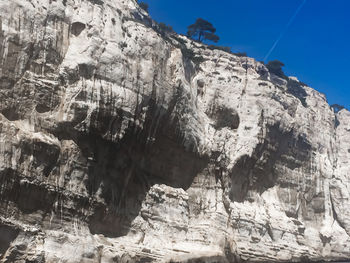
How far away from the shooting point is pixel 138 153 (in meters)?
21.9

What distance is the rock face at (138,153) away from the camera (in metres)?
17.6

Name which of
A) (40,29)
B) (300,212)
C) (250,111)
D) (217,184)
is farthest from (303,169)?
(40,29)

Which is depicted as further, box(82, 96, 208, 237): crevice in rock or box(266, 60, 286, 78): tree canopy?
box(266, 60, 286, 78): tree canopy

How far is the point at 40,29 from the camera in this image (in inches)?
763

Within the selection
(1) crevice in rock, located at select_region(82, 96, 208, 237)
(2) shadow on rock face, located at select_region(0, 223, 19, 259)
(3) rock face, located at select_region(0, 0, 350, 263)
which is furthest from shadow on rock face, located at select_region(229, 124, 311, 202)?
(2) shadow on rock face, located at select_region(0, 223, 19, 259)

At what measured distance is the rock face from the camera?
1762 centimetres

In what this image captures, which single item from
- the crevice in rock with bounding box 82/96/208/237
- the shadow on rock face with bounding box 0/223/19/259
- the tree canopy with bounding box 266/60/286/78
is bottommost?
the shadow on rock face with bounding box 0/223/19/259

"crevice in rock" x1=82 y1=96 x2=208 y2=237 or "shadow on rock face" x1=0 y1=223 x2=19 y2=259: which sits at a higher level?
"crevice in rock" x1=82 y1=96 x2=208 y2=237

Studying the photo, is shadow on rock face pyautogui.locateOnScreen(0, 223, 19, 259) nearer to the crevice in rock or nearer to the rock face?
the rock face

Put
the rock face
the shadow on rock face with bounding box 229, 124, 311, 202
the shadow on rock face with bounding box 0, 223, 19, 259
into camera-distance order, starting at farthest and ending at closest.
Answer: the shadow on rock face with bounding box 229, 124, 311, 202, the rock face, the shadow on rock face with bounding box 0, 223, 19, 259

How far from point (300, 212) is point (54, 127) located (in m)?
19.4

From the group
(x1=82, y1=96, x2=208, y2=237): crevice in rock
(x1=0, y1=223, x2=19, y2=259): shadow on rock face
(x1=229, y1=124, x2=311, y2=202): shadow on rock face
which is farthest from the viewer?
(x1=229, y1=124, x2=311, y2=202): shadow on rock face

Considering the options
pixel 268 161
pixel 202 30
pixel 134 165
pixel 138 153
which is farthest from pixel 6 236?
pixel 202 30

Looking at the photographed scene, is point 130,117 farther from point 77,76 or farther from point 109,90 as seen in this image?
point 77,76
